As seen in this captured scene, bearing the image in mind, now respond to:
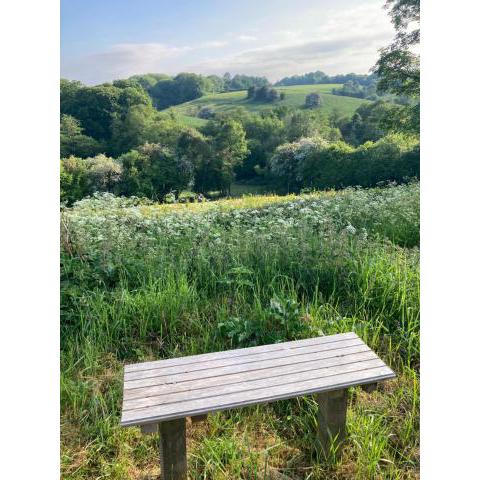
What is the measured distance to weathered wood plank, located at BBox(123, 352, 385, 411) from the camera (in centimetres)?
146

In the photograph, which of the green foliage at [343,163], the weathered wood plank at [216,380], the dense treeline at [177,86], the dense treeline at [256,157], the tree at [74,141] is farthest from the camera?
the dense treeline at [177,86]

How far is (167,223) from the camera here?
4094 millimetres

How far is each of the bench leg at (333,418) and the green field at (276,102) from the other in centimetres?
1053

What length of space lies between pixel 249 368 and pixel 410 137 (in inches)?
421

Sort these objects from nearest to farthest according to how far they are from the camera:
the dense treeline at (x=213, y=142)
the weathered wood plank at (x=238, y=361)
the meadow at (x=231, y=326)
→ the weathered wood plank at (x=238, y=361) < the meadow at (x=231, y=326) < the dense treeline at (x=213, y=142)

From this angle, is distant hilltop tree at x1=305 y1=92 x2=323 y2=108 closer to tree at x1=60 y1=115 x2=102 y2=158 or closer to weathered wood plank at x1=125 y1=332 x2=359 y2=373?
tree at x1=60 y1=115 x2=102 y2=158

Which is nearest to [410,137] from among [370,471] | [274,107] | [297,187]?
[297,187]

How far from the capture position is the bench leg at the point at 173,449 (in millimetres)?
1461

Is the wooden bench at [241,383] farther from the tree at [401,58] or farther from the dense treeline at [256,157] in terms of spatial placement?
the tree at [401,58]

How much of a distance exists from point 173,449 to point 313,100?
14915mm

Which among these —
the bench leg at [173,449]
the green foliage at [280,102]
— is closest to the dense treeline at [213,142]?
the green foliage at [280,102]

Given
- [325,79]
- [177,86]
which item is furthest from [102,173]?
[325,79]

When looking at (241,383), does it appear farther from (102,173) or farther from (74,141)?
(74,141)
